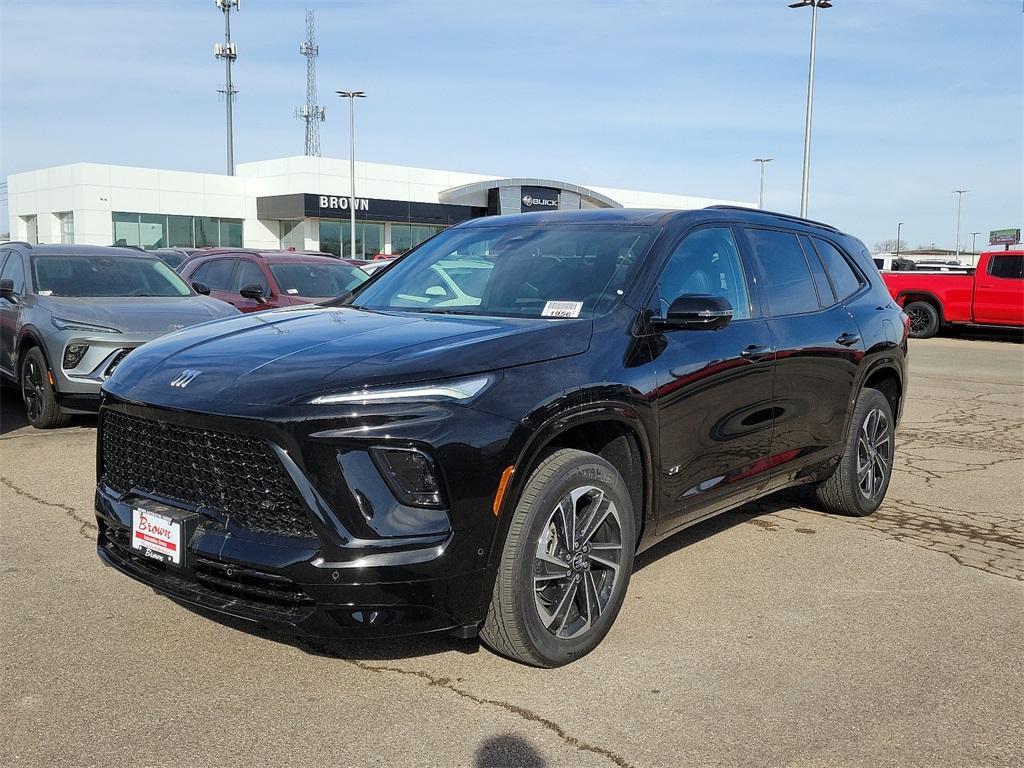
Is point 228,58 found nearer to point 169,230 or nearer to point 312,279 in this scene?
point 169,230

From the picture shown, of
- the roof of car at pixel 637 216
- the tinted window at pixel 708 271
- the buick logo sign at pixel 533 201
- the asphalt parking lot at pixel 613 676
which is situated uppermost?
the buick logo sign at pixel 533 201

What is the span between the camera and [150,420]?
366 cm

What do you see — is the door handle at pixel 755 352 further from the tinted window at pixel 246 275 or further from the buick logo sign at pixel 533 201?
the buick logo sign at pixel 533 201

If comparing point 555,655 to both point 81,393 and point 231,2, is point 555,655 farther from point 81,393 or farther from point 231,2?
point 231,2

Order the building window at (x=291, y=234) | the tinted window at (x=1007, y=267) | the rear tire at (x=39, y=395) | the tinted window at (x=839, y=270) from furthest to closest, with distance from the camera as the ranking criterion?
1. the building window at (x=291, y=234)
2. the tinted window at (x=1007, y=267)
3. the rear tire at (x=39, y=395)
4. the tinted window at (x=839, y=270)

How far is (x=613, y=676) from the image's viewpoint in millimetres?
3797

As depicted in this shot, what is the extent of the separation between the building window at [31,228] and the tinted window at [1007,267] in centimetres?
4425

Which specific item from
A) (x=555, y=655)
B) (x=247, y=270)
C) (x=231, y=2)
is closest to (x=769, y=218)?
(x=555, y=655)

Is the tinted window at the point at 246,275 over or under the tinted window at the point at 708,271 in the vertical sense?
under

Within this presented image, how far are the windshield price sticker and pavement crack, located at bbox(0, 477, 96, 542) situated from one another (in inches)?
117

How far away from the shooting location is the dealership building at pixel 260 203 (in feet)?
147

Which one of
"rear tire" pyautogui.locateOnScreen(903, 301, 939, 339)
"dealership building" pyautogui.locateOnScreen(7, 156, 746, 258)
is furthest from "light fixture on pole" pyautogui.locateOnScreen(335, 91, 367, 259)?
"rear tire" pyautogui.locateOnScreen(903, 301, 939, 339)

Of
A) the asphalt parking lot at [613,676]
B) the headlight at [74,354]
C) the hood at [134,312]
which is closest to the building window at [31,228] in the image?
the hood at [134,312]

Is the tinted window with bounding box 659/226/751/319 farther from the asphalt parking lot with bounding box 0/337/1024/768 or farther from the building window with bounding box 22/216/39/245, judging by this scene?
the building window with bounding box 22/216/39/245
